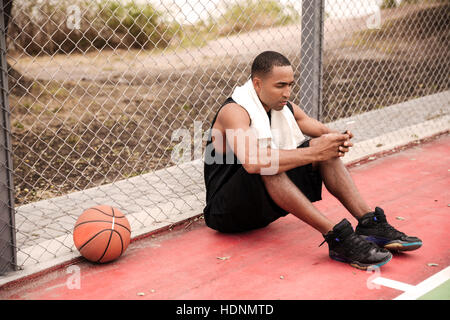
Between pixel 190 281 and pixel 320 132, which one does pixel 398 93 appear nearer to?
pixel 320 132

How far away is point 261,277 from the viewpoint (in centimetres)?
357

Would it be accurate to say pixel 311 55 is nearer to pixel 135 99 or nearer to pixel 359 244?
pixel 359 244

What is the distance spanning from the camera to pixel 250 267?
3.74m

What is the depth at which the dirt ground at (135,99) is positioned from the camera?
248 inches

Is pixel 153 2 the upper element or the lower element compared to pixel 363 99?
upper

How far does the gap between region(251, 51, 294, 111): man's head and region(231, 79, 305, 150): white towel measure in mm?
71

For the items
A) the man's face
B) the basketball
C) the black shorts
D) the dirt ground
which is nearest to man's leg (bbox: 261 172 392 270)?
the black shorts

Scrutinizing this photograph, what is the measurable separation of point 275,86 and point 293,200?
2.96 feet

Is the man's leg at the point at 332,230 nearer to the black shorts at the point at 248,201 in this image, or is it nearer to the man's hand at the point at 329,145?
the black shorts at the point at 248,201

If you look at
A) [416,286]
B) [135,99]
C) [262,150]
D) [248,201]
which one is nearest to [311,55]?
[262,150]

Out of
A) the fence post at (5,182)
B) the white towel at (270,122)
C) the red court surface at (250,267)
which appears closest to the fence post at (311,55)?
the red court surface at (250,267)

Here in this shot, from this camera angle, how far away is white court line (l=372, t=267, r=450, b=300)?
323cm
